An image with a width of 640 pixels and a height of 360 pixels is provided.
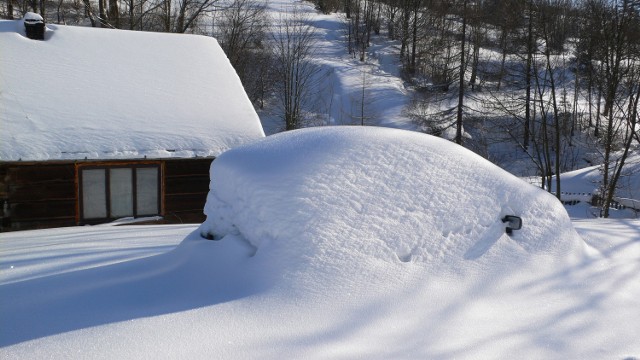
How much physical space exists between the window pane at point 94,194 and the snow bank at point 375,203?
7321 millimetres

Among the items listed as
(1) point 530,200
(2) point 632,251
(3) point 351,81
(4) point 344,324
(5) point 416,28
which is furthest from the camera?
(5) point 416,28

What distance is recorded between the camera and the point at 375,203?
4.16 meters

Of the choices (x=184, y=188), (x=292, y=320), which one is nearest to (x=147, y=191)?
(x=184, y=188)

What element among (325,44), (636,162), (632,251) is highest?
(325,44)

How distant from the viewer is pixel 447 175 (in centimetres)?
457

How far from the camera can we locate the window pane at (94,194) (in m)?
11.2

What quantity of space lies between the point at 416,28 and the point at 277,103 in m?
11.9

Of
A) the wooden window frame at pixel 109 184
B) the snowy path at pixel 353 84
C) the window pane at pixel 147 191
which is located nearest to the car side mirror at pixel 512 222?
the wooden window frame at pixel 109 184

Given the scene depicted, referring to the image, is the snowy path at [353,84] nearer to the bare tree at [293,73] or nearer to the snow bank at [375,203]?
the bare tree at [293,73]

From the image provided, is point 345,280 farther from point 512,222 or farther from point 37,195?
point 37,195

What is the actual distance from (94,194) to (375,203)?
28.7 ft

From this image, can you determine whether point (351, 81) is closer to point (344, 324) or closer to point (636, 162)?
point (636, 162)

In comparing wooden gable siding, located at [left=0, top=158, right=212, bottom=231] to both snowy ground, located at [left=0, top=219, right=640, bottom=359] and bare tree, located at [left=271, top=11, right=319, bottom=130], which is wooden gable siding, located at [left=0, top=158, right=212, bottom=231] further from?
bare tree, located at [left=271, top=11, right=319, bottom=130]

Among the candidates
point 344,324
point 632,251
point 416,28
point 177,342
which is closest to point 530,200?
point 632,251
